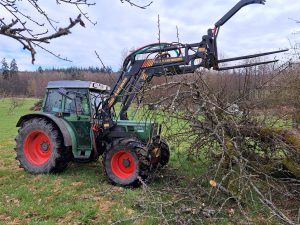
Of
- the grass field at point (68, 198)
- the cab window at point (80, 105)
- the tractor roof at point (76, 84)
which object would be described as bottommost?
the grass field at point (68, 198)

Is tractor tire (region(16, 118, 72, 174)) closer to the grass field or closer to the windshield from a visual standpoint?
the grass field

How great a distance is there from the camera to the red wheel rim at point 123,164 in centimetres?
686

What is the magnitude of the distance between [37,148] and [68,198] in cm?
239

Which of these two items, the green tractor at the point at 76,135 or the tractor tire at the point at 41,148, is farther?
the tractor tire at the point at 41,148

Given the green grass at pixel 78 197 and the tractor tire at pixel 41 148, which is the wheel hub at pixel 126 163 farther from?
the tractor tire at pixel 41 148

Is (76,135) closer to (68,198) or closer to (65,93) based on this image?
(65,93)

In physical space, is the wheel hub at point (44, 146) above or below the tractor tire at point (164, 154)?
above

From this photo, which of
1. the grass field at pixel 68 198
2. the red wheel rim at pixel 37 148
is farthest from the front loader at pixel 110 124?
the grass field at pixel 68 198

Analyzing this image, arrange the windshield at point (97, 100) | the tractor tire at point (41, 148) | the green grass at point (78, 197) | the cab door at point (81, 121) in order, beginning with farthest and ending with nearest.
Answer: the cab door at point (81, 121), the windshield at point (97, 100), the tractor tire at point (41, 148), the green grass at point (78, 197)

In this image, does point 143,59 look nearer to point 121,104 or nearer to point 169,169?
point 121,104

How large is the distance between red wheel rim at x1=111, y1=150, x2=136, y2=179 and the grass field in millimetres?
334

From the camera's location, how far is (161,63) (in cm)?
700

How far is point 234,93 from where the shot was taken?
6.65 meters

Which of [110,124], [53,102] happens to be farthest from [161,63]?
[53,102]
